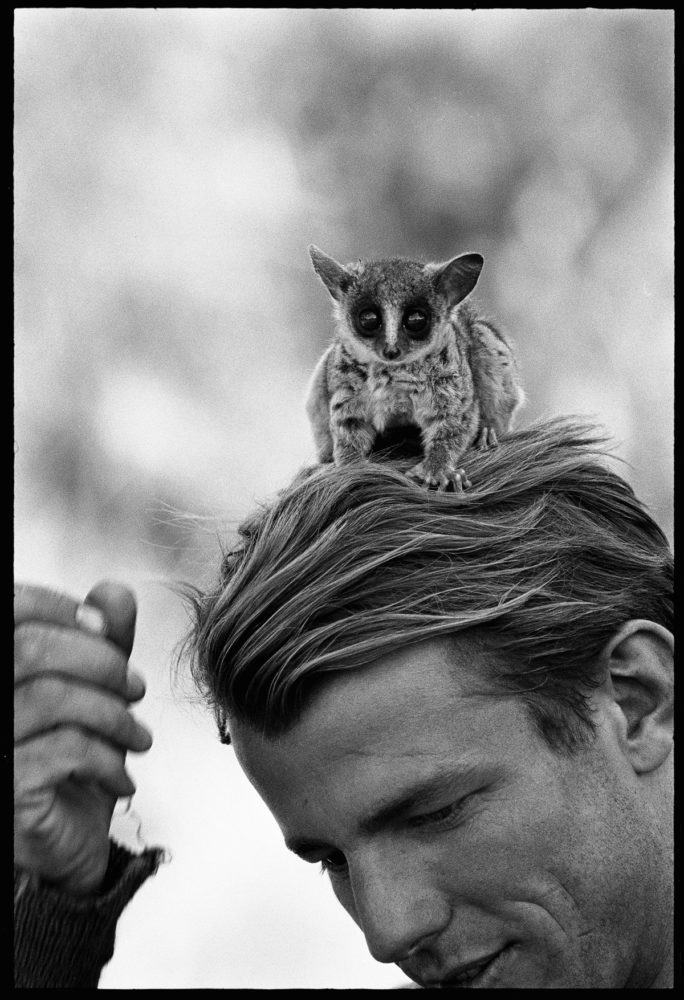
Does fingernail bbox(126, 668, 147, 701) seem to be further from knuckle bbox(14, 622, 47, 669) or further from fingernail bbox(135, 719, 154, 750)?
knuckle bbox(14, 622, 47, 669)

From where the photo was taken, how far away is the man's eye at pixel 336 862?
226 centimetres

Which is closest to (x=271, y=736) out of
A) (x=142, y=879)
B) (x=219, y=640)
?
(x=219, y=640)

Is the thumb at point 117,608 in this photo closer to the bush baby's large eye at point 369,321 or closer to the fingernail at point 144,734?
the fingernail at point 144,734

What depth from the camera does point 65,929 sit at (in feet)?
6.83

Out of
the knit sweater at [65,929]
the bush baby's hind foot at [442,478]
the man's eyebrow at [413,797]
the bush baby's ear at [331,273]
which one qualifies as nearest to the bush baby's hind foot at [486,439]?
the bush baby's hind foot at [442,478]

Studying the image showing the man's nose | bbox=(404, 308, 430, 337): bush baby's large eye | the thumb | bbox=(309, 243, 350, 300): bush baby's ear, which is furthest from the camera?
bbox=(309, 243, 350, 300): bush baby's ear

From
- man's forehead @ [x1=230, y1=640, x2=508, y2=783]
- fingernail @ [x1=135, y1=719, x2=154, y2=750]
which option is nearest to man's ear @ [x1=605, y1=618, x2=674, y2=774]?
man's forehead @ [x1=230, y1=640, x2=508, y2=783]

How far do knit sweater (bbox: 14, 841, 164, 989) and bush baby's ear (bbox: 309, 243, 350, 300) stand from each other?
4.69 feet

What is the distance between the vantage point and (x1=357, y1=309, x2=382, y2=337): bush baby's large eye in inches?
96.1

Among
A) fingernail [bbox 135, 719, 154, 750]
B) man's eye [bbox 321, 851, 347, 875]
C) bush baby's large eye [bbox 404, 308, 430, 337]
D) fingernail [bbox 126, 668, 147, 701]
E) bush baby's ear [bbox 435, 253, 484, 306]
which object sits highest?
bush baby's ear [bbox 435, 253, 484, 306]

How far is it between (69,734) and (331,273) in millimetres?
1271

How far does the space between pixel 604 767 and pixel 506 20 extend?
1.80 m

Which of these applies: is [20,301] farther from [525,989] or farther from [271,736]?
[525,989]

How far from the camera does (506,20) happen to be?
2502 mm
